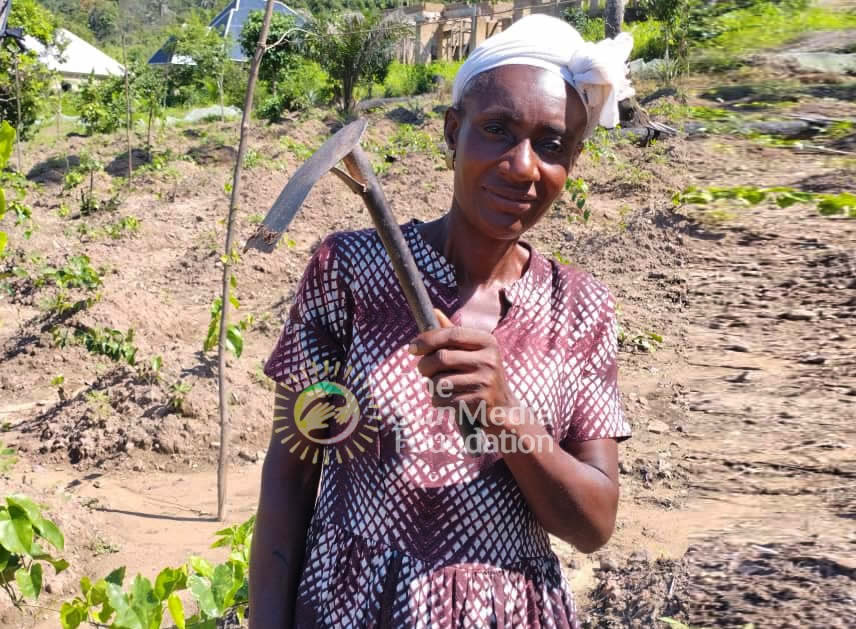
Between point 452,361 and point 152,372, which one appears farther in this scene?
point 152,372

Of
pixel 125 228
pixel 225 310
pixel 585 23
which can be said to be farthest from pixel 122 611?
pixel 585 23

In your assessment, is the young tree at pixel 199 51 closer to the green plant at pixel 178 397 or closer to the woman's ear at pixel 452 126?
the green plant at pixel 178 397

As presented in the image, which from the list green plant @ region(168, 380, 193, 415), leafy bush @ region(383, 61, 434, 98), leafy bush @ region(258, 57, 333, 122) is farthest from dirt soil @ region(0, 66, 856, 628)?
leafy bush @ region(383, 61, 434, 98)

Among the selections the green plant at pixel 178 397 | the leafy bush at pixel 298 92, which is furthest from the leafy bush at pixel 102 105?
the green plant at pixel 178 397

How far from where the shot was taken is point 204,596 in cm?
246

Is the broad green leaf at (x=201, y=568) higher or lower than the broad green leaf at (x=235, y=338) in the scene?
lower

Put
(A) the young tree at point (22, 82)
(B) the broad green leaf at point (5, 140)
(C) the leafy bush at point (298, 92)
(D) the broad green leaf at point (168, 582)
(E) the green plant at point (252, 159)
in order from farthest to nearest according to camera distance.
Answer: (C) the leafy bush at point (298, 92) < (A) the young tree at point (22, 82) < (E) the green plant at point (252, 159) < (D) the broad green leaf at point (168, 582) < (B) the broad green leaf at point (5, 140)

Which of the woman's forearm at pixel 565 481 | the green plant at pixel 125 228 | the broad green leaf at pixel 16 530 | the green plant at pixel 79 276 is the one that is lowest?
the broad green leaf at pixel 16 530

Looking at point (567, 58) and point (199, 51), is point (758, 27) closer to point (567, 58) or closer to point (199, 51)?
point (567, 58)

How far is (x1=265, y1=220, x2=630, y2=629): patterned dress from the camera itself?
123cm

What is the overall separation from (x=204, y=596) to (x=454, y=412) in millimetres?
1578

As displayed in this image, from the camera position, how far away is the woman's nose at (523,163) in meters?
1.23

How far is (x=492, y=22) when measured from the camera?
30031 mm

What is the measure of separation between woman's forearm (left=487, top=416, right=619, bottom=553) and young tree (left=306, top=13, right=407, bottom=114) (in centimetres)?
1802
